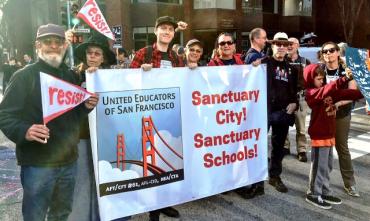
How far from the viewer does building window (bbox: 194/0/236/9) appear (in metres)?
27.2

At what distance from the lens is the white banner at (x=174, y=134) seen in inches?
135

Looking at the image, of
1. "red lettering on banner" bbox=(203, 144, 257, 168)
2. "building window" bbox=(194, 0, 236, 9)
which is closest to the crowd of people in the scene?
"red lettering on banner" bbox=(203, 144, 257, 168)

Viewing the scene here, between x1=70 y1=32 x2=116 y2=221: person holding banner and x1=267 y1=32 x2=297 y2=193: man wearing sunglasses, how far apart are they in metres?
2.23

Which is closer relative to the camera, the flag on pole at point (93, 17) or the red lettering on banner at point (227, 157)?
the flag on pole at point (93, 17)

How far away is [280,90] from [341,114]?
0.78 metres

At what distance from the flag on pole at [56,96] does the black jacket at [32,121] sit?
0.14 meters

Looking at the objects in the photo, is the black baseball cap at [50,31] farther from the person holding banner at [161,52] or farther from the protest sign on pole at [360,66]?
the protest sign on pole at [360,66]

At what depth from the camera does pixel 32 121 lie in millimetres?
2818

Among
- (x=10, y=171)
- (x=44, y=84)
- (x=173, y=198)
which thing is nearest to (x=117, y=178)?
(x=173, y=198)

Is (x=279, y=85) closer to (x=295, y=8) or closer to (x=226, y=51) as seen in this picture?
(x=226, y=51)

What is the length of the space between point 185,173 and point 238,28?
2548 centimetres

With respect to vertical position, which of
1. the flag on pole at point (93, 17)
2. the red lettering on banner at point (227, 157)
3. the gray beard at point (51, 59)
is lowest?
the red lettering on banner at point (227, 157)

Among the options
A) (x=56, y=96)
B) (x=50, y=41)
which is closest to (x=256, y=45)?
(x=50, y=41)

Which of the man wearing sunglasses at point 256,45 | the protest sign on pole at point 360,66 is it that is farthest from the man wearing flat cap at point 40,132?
the man wearing sunglasses at point 256,45
